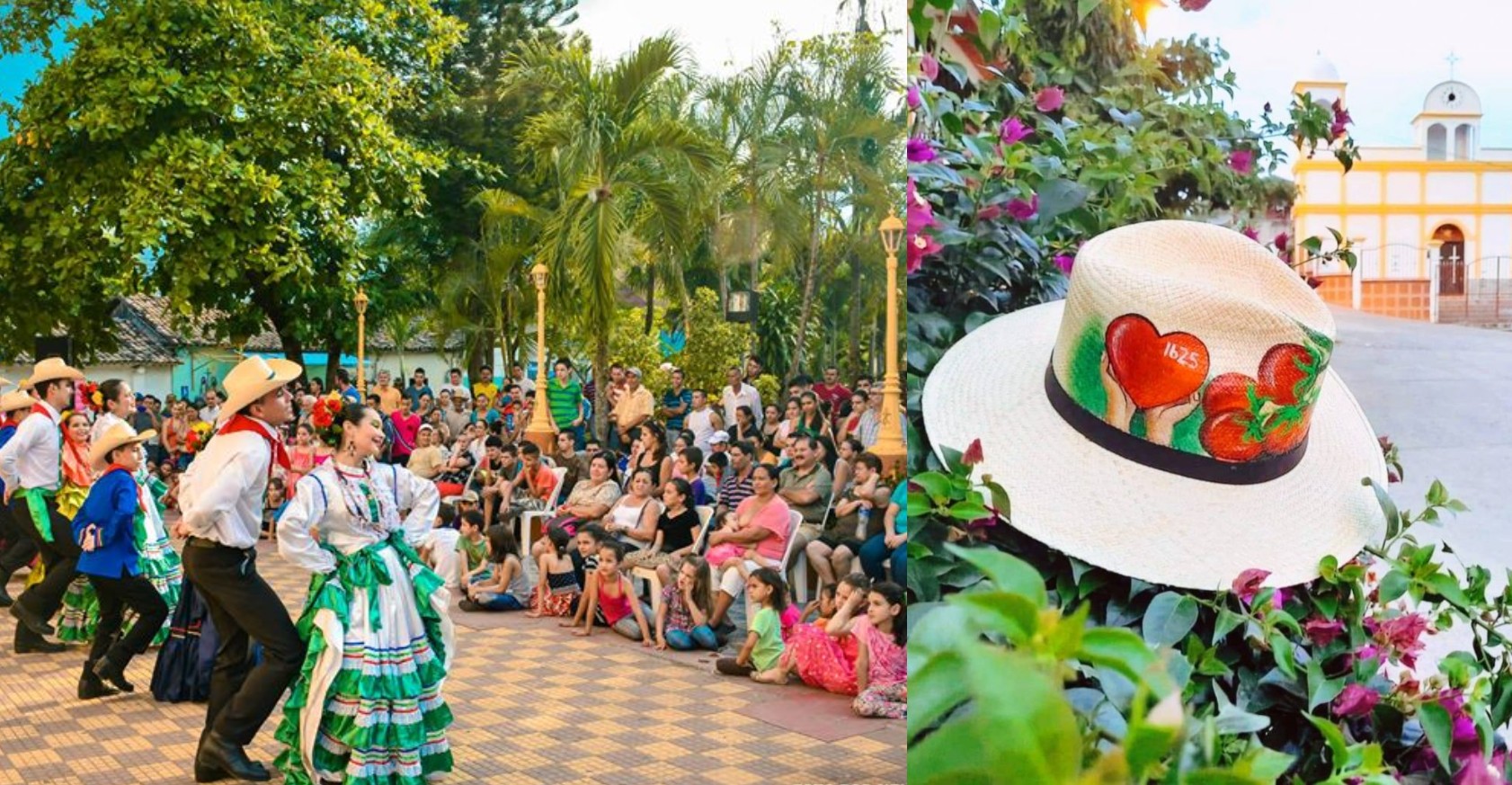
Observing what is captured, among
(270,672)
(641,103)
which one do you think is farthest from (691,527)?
(641,103)

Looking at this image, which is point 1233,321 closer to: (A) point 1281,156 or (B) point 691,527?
(A) point 1281,156

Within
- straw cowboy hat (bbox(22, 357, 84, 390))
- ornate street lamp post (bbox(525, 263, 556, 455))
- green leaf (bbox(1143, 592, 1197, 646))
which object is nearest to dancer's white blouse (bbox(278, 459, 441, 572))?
ornate street lamp post (bbox(525, 263, 556, 455))

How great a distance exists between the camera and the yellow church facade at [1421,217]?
3.84 ft

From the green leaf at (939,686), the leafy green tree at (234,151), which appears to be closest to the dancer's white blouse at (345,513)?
the leafy green tree at (234,151)

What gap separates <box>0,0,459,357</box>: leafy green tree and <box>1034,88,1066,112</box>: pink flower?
2.32 meters

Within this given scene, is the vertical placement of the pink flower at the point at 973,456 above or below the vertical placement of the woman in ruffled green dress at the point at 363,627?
above

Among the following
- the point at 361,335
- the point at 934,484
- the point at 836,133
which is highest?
the point at 836,133

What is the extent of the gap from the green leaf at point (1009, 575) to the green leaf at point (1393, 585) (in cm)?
90

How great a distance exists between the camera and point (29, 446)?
4641 mm

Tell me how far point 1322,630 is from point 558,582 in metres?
4.09

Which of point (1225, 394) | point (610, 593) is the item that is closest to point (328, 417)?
point (610, 593)

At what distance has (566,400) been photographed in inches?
132

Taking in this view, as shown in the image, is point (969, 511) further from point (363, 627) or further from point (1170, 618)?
point (363, 627)

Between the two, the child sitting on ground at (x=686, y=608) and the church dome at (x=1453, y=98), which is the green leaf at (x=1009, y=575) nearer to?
the church dome at (x=1453, y=98)
